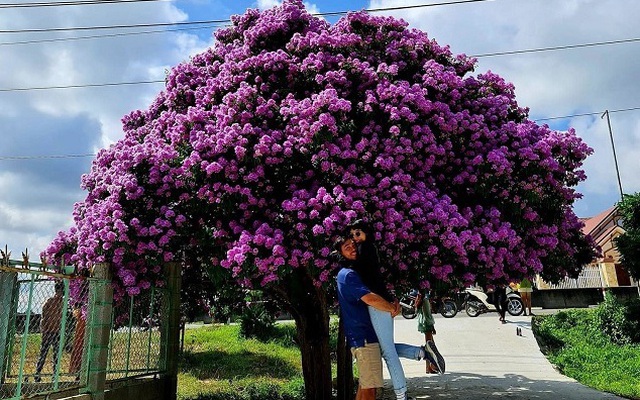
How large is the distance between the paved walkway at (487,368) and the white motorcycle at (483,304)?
0.99m

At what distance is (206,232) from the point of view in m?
7.14

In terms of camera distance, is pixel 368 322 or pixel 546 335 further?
pixel 546 335

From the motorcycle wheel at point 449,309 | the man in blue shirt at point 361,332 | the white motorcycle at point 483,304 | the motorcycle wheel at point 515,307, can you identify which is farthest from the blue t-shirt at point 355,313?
the motorcycle wheel at point 449,309

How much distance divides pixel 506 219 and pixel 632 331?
34.0ft

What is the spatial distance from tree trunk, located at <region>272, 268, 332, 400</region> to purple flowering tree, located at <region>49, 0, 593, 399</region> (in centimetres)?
2

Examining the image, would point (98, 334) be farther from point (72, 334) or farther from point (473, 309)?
point (473, 309)

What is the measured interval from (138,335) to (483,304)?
16300mm

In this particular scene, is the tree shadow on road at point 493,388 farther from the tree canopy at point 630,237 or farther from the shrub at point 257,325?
the shrub at point 257,325

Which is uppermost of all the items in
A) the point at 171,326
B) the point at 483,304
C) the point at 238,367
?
the point at 483,304

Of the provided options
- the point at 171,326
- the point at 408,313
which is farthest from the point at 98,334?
the point at 408,313

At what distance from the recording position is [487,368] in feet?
40.4

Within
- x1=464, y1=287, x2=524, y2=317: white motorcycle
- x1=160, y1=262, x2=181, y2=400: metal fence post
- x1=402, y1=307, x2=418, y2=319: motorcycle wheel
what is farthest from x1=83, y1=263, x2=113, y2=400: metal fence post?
x1=464, y1=287, x2=524, y2=317: white motorcycle

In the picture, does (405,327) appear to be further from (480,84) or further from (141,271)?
(141,271)

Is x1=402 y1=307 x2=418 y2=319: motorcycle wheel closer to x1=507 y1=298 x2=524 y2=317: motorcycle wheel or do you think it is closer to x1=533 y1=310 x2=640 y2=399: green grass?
x1=507 y1=298 x2=524 y2=317: motorcycle wheel
